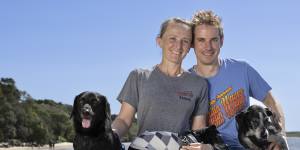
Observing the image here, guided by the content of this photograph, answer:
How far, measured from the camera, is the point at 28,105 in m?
99.8

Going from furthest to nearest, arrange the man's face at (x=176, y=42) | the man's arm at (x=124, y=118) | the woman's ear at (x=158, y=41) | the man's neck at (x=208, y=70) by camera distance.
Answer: the man's neck at (x=208, y=70), the woman's ear at (x=158, y=41), the man's face at (x=176, y=42), the man's arm at (x=124, y=118)

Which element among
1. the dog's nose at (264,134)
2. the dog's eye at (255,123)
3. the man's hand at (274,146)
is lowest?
the man's hand at (274,146)

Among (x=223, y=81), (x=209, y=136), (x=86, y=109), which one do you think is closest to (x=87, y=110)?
(x=86, y=109)

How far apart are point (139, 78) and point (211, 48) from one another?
119cm

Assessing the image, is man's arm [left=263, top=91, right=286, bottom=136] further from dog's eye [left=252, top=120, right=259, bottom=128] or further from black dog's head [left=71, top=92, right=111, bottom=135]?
black dog's head [left=71, top=92, right=111, bottom=135]

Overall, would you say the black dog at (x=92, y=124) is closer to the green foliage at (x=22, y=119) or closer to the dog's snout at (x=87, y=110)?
the dog's snout at (x=87, y=110)

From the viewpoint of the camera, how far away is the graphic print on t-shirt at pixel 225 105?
6.79m

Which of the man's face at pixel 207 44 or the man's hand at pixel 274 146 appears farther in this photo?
the man's face at pixel 207 44

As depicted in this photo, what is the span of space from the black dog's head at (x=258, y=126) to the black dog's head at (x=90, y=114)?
157 cm

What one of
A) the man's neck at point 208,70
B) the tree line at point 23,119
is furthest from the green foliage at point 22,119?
the man's neck at point 208,70

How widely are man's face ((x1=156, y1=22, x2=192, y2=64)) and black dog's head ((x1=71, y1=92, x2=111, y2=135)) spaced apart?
1124 mm

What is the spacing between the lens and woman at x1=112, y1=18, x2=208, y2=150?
620 centimetres

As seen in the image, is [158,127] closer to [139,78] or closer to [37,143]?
[139,78]

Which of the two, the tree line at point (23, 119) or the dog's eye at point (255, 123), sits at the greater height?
the dog's eye at point (255, 123)
